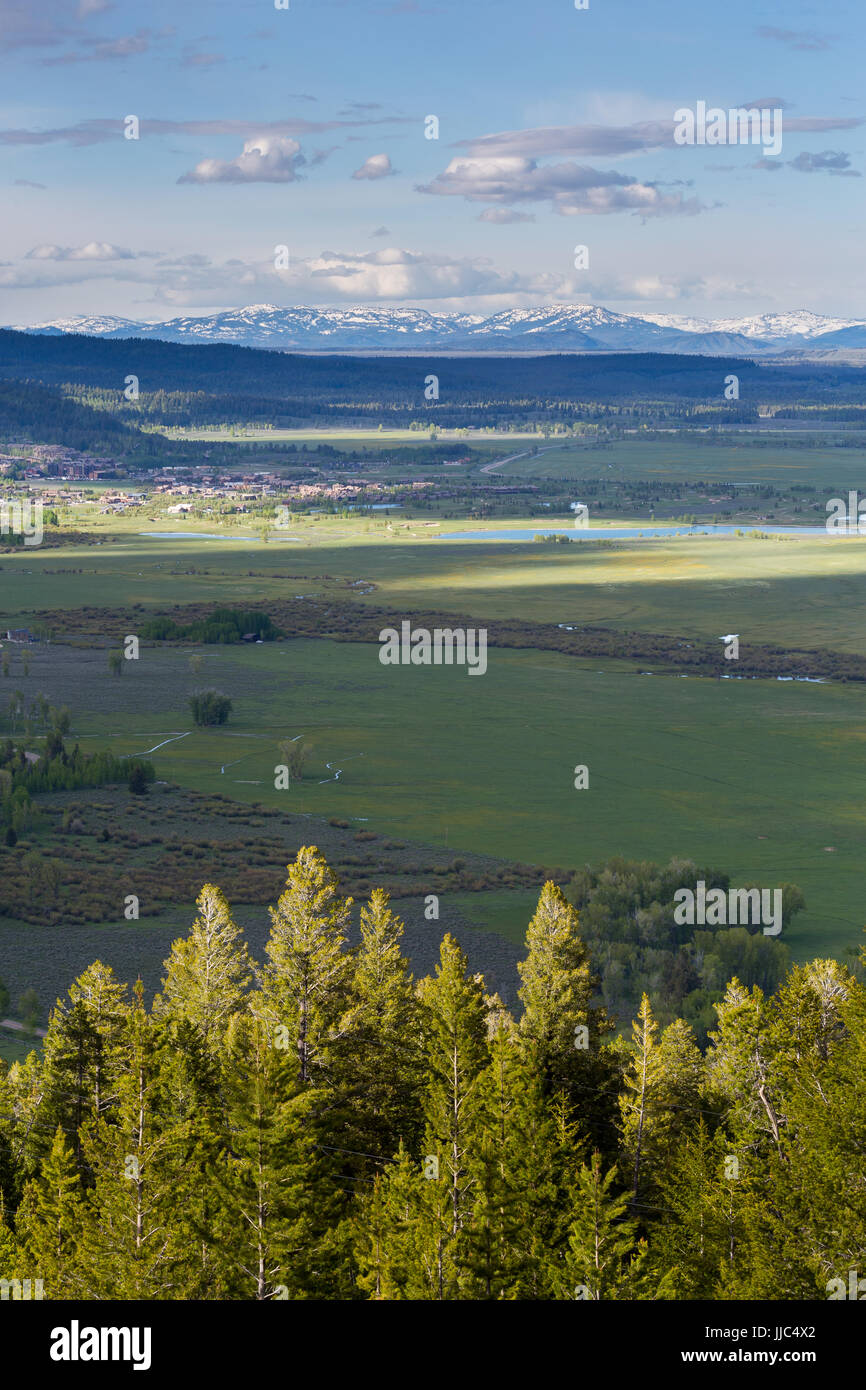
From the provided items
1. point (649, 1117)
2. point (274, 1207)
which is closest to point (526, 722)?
point (649, 1117)

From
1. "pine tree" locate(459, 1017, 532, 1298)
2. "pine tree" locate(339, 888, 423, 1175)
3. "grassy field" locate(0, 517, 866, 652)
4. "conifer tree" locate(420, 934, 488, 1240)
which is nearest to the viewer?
"pine tree" locate(459, 1017, 532, 1298)

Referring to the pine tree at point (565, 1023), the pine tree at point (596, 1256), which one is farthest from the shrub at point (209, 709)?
the pine tree at point (596, 1256)

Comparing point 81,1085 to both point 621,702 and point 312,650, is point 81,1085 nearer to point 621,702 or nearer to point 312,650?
point 621,702

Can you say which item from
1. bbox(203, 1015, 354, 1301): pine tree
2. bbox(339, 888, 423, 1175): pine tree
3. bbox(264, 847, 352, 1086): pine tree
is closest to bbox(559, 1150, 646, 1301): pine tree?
bbox(203, 1015, 354, 1301): pine tree

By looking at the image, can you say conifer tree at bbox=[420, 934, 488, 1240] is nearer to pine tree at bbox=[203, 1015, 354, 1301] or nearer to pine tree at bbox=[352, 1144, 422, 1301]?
pine tree at bbox=[352, 1144, 422, 1301]

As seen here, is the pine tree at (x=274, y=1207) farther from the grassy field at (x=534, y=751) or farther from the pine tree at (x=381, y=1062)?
the grassy field at (x=534, y=751)

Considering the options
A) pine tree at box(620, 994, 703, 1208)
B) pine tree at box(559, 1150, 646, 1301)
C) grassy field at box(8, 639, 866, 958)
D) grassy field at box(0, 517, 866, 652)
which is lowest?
pine tree at box(559, 1150, 646, 1301)

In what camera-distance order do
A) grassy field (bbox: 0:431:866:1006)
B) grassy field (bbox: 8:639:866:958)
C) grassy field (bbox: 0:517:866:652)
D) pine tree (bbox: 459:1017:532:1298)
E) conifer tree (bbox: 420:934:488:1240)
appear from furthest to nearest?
1. grassy field (bbox: 0:517:866:652)
2. grassy field (bbox: 0:431:866:1006)
3. grassy field (bbox: 8:639:866:958)
4. conifer tree (bbox: 420:934:488:1240)
5. pine tree (bbox: 459:1017:532:1298)
